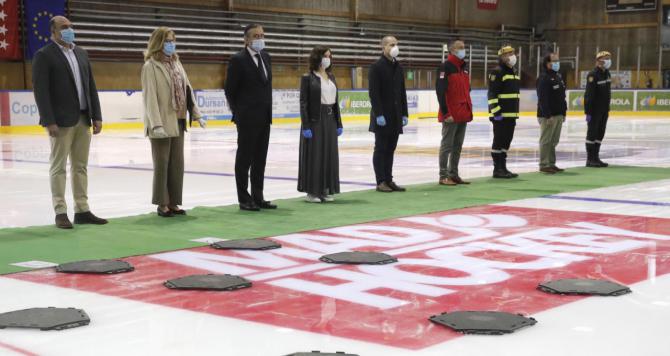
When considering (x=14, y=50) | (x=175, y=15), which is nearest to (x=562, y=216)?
(x=14, y=50)

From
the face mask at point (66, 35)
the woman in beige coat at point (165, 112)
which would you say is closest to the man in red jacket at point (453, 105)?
the woman in beige coat at point (165, 112)

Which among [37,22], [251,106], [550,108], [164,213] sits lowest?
[164,213]

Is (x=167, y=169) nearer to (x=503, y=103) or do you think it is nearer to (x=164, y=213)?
(x=164, y=213)

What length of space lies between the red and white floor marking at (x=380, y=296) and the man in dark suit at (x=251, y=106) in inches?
65.2

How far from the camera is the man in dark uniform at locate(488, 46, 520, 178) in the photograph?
12031mm

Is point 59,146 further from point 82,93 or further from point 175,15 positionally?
point 175,15

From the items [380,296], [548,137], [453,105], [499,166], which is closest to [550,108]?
[548,137]

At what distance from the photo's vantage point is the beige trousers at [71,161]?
25.3ft

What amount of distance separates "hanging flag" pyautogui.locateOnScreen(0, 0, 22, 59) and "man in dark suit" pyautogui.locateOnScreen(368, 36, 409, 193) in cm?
1975

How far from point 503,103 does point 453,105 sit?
1.22m

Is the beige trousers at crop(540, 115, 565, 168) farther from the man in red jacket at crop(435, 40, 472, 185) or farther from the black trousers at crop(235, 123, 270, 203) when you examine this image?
the black trousers at crop(235, 123, 270, 203)

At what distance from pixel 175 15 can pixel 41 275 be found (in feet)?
89.8

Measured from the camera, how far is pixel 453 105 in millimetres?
11195

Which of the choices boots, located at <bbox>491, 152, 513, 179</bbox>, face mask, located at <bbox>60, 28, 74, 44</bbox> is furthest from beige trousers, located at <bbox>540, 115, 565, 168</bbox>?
face mask, located at <bbox>60, 28, 74, 44</bbox>
